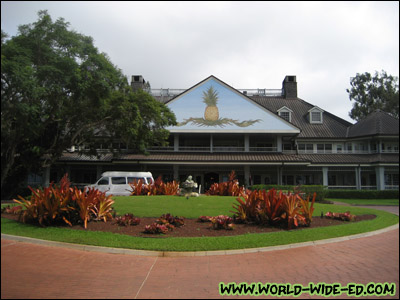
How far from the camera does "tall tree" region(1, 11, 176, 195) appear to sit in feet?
14.5

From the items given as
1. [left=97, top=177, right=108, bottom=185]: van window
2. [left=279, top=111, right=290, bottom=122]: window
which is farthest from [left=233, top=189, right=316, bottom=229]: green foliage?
[left=279, top=111, right=290, bottom=122]: window

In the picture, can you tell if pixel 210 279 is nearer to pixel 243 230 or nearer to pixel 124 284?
pixel 124 284

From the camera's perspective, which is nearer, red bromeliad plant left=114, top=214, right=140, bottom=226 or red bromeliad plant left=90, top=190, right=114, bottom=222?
red bromeliad plant left=114, top=214, right=140, bottom=226

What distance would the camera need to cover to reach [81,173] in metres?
30.9

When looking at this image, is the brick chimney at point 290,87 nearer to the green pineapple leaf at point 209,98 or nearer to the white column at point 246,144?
the white column at point 246,144

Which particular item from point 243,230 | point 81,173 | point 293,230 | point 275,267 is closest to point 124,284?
point 275,267

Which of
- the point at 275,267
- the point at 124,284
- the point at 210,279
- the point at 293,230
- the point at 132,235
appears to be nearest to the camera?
the point at 124,284

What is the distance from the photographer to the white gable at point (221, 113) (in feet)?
98.1

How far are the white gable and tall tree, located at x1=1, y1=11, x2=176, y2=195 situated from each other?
414cm

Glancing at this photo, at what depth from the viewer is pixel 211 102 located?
99.1 feet

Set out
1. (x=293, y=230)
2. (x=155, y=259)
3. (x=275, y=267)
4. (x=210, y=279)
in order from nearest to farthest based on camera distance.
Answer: (x=210, y=279)
(x=275, y=267)
(x=155, y=259)
(x=293, y=230)

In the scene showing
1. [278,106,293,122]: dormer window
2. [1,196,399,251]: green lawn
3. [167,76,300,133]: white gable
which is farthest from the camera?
[278,106,293,122]: dormer window

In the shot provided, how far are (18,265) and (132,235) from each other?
6660 millimetres

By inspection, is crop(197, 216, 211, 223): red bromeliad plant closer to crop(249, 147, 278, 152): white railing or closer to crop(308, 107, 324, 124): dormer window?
crop(249, 147, 278, 152): white railing
